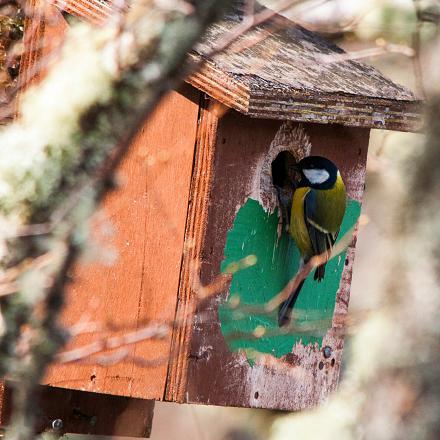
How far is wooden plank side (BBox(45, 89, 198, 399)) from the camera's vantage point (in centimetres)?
310

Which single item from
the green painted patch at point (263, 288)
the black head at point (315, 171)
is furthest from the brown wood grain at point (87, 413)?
the black head at point (315, 171)

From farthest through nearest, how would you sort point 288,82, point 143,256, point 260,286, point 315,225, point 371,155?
point 371,155 < point 315,225 < point 260,286 < point 143,256 < point 288,82

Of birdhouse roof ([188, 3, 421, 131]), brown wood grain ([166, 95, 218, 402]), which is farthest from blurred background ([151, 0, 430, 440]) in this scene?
brown wood grain ([166, 95, 218, 402])

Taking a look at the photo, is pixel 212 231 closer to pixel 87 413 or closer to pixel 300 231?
pixel 300 231

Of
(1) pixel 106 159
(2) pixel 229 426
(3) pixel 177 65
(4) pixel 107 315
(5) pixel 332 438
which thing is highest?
(3) pixel 177 65

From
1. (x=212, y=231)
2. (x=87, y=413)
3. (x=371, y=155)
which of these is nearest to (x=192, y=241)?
(x=212, y=231)

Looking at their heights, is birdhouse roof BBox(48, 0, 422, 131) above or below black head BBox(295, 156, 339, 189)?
above

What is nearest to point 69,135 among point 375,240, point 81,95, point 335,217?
point 81,95

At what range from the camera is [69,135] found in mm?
2111

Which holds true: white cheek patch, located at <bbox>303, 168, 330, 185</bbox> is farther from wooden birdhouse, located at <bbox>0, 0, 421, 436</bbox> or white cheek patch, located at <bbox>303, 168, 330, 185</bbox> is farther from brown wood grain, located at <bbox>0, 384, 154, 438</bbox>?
brown wood grain, located at <bbox>0, 384, 154, 438</bbox>

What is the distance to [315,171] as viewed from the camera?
10.8 feet

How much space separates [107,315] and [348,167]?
38.0 inches

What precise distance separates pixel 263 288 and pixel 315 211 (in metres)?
0.33

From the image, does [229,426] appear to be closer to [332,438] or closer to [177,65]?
[332,438]
